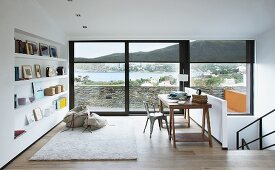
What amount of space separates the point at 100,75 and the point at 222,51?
3473 mm

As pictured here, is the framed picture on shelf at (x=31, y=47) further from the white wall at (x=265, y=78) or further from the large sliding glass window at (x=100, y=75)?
the white wall at (x=265, y=78)

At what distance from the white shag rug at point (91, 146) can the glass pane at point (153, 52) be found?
7.56ft

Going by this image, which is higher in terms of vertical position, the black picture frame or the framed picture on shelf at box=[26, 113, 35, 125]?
the black picture frame

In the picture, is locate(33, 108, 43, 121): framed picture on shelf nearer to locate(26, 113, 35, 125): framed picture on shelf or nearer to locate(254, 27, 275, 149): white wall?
locate(26, 113, 35, 125): framed picture on shelf

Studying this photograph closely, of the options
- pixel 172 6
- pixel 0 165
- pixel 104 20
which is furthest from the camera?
pixel 104 20

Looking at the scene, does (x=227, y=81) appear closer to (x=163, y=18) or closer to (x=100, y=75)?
(x=163, y=18)

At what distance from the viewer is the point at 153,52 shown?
22.4 feet

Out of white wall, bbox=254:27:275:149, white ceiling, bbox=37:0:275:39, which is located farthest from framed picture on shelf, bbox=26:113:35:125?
white wall, bbox=254:27:275:149

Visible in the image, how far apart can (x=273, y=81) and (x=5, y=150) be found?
19.0 feet

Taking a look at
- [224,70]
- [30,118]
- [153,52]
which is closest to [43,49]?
[30,118]

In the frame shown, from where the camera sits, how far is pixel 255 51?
6.65 metres

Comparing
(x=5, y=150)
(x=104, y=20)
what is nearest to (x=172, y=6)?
(x=104, y=20)

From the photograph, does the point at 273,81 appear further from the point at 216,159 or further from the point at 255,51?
the point at 216,159

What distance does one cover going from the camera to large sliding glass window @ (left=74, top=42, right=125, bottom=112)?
22.5ft
